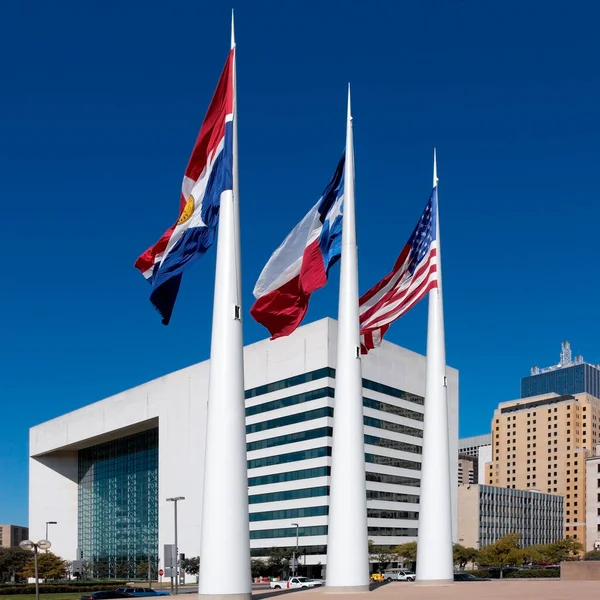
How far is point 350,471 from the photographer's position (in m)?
27.8

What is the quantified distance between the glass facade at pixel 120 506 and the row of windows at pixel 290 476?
1079 inches

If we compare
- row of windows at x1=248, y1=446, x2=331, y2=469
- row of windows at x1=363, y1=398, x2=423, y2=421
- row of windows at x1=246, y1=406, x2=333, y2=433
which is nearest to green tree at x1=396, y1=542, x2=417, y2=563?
row of windows at x1=248, y1=446, x2=331, y2=469

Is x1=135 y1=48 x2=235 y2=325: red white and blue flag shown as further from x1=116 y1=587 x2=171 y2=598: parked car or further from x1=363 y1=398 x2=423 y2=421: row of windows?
x1=363 y1=398 x2=423 y2=421: row of windows

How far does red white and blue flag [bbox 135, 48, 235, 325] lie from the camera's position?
27250 mm

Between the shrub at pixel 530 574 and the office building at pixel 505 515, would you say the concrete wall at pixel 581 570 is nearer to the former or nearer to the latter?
the shrub at pixel 530 574

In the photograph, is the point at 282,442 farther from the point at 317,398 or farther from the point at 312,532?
the point at 312,532

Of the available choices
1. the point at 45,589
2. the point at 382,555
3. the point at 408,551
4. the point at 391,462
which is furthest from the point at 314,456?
the point at 45,589

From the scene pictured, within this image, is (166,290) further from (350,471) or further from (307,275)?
(350,471)

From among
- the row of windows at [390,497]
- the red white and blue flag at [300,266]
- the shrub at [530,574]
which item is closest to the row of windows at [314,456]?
the row of windows at [390,497]

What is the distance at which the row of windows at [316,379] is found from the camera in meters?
95.9

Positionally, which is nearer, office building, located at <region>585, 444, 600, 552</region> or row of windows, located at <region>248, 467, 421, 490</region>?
row of windows, located at <region>248, 467, 421, 490</region>

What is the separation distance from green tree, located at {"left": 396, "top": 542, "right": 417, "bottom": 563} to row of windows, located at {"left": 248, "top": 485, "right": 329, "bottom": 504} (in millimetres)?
10066

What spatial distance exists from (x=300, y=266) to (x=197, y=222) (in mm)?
3961

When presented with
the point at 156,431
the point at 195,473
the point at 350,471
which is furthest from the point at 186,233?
the point at 156,431
